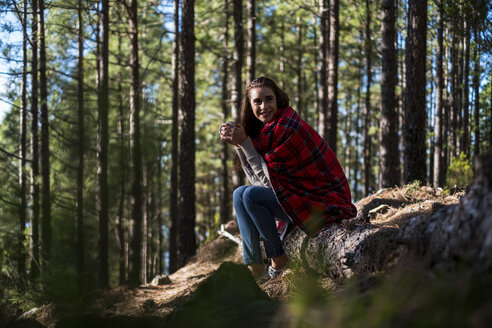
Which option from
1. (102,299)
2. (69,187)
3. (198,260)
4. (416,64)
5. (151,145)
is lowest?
(198,260)

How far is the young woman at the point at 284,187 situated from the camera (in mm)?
3611

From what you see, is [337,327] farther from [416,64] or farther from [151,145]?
[416,64]

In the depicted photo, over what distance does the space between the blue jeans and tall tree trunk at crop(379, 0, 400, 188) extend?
25.5 ft

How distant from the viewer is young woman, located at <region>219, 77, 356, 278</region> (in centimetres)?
361

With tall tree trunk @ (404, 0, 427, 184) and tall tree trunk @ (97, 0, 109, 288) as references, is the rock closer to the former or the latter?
tall tree trunk @ (404, 0, 427, 184)

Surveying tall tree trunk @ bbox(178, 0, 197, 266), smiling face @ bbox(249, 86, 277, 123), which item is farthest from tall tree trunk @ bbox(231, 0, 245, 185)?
smiling face @ bbox(249, 86, 277, 123)

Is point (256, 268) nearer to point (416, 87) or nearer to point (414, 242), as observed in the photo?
point (414, 242)

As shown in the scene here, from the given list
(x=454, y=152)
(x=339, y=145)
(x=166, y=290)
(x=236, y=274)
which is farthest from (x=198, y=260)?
(x=339, y=145)

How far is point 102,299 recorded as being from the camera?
91.1 inches

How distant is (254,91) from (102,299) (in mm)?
2377

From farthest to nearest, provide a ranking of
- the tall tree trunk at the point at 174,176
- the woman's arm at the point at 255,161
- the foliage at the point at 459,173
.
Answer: the tall tree trunk at the point at 174,176 → the foliage at the point at 459,173 → the woman's arm at the point at 255,161

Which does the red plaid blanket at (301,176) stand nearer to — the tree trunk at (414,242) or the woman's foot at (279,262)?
the tree trunk at (414,242)

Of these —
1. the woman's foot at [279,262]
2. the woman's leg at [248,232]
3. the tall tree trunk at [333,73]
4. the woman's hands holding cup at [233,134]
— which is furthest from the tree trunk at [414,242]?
the tall tree trunk at [333,73]

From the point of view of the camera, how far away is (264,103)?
156 inches
